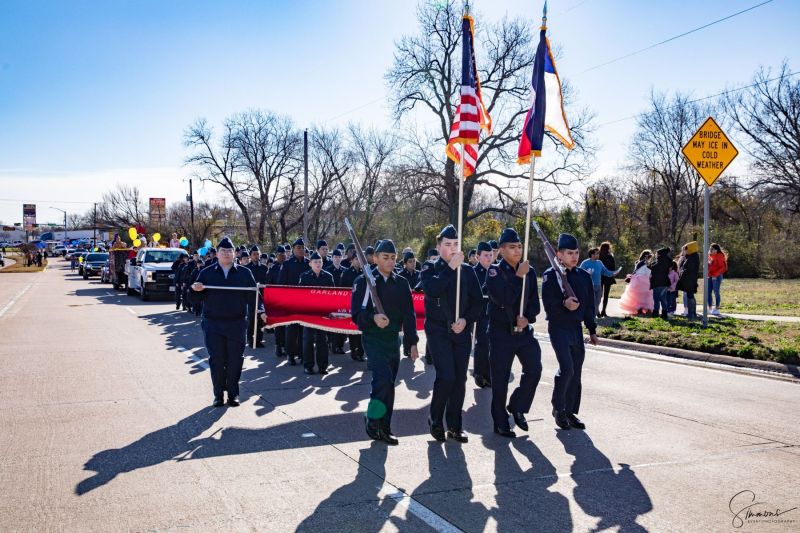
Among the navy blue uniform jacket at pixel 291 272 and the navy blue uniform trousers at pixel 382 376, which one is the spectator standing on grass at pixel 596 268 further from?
the navy blue uniform trousers at pixel 382 376

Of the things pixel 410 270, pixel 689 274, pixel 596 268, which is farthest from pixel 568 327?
pixel 689 274

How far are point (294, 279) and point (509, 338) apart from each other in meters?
6.32

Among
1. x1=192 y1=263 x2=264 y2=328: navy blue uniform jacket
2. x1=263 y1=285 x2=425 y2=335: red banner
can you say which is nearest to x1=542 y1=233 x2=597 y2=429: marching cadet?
x1=192 y1=263 x2=264 y2=328: navy blue uniform jacket

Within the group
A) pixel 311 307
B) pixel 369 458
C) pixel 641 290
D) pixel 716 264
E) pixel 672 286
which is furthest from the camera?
pixel 641 290

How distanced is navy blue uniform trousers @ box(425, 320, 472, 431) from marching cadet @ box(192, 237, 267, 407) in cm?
277

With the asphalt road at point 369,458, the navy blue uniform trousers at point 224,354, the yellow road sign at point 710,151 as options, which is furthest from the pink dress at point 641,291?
the navy blue uniform trousers at point 224,354

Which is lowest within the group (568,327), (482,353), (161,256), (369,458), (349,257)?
(369,458)

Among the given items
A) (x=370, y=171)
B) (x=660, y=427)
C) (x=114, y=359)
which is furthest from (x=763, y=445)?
(x=370, y=171)

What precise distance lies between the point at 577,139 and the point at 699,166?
969 inches

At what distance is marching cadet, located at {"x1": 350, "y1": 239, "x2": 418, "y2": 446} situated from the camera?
661cm

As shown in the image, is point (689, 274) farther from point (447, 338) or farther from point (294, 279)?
point (447, 338)

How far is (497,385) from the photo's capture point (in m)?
6.95

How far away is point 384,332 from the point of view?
6738 millimetres

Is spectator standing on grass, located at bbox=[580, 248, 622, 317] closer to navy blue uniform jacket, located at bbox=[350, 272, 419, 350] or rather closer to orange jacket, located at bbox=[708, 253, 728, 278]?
orange jacket, located at bbox=[708, 253, 728, 278]
